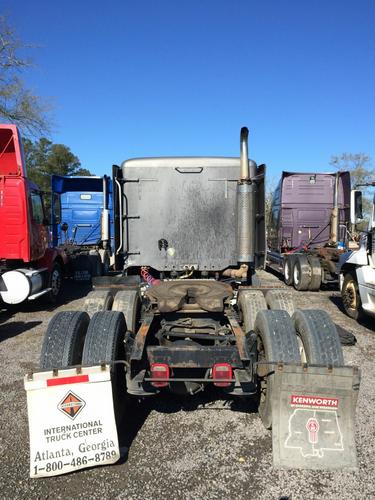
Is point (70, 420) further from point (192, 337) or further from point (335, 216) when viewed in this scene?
point (335, 216)

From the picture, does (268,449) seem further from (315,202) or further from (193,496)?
(315,202)

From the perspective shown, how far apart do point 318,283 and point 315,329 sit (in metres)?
7.84

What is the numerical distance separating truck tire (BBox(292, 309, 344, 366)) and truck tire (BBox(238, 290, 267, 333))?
90 centimetres

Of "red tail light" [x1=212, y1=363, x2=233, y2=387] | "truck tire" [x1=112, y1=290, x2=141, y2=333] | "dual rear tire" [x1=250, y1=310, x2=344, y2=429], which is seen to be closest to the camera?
"red tail light" [x1=212, y1=363, x2=233, y2=387]

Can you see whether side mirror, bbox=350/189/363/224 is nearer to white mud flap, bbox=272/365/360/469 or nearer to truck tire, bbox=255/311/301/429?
truck tire, bbox=255/311/301/429

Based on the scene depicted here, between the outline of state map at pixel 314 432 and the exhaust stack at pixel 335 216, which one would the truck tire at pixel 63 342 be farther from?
the exhaust stack at pixel 335 216

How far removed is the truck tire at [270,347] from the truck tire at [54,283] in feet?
21.9

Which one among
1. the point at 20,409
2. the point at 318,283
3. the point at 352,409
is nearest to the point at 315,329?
the point at 352,409

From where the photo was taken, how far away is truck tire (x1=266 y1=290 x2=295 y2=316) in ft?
15.1

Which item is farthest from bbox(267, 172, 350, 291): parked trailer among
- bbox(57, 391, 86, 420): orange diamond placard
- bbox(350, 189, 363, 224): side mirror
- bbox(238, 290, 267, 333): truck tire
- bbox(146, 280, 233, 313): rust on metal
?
bbox(57, 391, 86, 420): orange diamond placard

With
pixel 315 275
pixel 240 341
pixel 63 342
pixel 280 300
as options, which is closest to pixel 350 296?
pixel 315 275

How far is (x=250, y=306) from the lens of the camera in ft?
14.8

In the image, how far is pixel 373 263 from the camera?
705 centimetres

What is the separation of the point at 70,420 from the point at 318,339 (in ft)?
6.71
